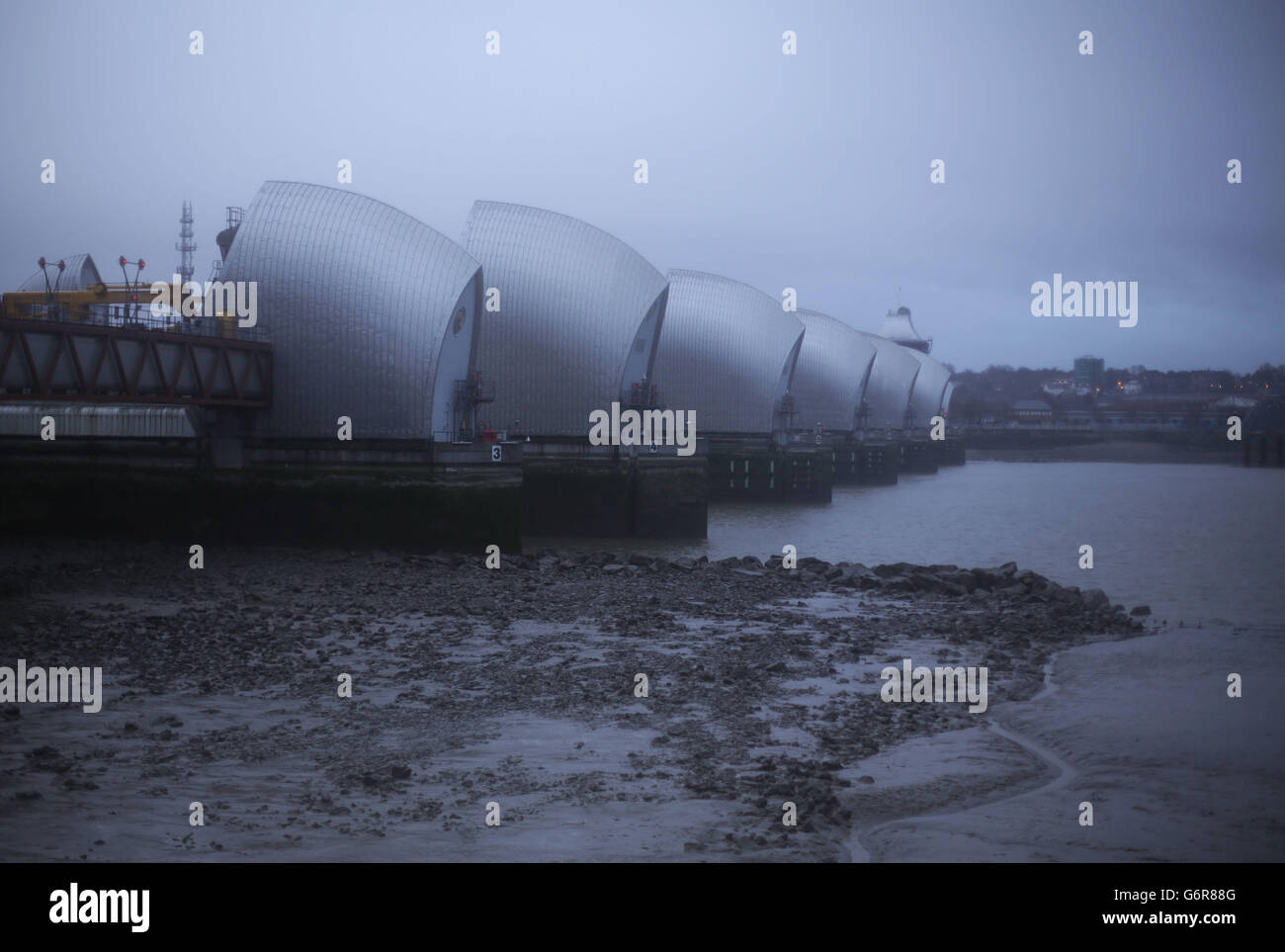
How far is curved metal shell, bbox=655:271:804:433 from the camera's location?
61500 millimetres

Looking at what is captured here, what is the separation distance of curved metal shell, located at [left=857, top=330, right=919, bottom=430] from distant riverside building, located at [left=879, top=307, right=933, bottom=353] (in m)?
44.6

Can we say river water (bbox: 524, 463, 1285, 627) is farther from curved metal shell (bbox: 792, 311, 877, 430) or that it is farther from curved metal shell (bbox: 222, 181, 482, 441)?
curved metal shell (bbox: 792, 311, 877, 430)

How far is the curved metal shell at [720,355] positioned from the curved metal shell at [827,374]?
18.6 meters

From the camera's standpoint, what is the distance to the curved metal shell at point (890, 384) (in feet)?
359

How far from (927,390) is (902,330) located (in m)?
33.5

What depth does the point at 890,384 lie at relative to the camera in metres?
113

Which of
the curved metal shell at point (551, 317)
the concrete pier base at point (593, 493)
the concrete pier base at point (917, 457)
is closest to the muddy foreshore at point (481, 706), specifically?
the concrete pier base at point (593, 493)

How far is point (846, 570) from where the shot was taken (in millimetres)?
26016

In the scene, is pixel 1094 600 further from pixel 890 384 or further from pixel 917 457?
pixel 890 384
